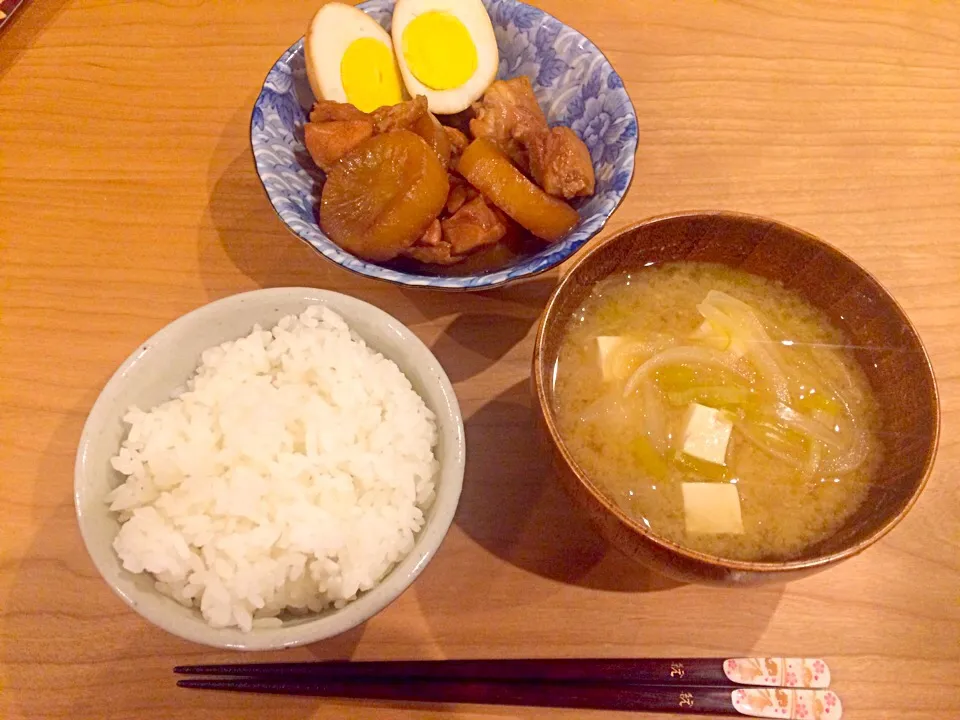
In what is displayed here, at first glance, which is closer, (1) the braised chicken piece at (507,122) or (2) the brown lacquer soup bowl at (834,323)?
(2) the brown lacquer soup bowl at (834,323)

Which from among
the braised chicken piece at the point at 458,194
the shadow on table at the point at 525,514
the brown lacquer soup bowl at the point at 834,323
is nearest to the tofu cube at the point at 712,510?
the brown lacquer soup bowl at the point at 834,323

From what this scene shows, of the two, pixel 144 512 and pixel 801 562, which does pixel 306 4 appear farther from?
pixel 801 562

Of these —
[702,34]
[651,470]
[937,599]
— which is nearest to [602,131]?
[702,34]

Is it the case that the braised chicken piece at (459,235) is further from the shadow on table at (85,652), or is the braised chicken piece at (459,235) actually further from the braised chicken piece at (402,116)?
the shadow on table at (85,652)

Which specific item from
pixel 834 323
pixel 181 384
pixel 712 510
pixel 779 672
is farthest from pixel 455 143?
pixel 779 672

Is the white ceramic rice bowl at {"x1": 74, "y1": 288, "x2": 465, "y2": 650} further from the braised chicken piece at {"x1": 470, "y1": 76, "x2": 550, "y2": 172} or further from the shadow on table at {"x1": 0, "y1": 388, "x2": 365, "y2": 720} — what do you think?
the braised chicken piece at {"x1": 470, "y1": 76, "x2": 550, "y2": 172}

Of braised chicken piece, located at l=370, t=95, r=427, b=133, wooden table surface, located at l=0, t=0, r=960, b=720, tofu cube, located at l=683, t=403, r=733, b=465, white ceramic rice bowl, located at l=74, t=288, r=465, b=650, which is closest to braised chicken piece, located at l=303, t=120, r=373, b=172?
braised chicken piece, located at l=370, t=95, r=427, b=133

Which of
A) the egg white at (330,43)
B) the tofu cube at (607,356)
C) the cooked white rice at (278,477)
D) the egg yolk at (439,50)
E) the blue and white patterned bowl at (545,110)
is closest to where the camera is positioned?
the cooked white rice at (278,477)
